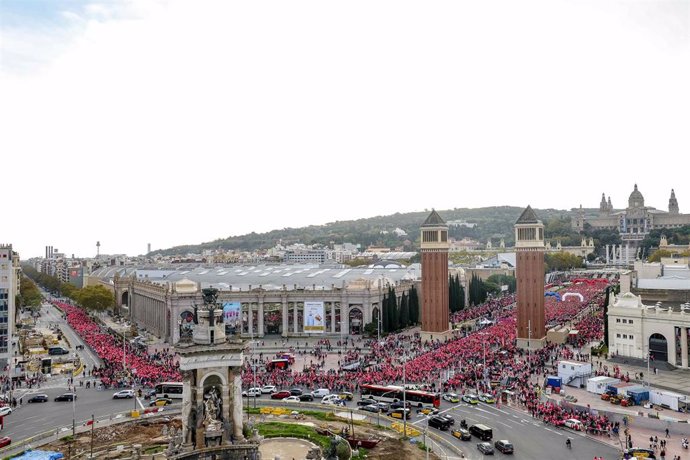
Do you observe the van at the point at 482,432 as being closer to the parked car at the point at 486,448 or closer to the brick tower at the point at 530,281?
the parked car at the point at 486,448

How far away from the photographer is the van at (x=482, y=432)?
130 feet

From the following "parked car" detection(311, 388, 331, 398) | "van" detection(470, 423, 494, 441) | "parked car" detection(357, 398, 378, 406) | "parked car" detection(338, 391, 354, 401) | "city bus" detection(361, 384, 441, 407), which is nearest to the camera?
"van" detection(470, 423, 494, 441)

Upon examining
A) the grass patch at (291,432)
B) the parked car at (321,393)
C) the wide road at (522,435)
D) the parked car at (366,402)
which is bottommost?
the wide road at (522,435)

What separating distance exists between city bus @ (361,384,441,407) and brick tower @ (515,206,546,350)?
113 feet

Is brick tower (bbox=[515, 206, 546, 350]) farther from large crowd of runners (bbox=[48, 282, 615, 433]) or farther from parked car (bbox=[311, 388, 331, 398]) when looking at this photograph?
parked car (bbox=[311, 388, 331, 398])

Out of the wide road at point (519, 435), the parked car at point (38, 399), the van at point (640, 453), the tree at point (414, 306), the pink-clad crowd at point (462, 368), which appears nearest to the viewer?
the van at point (640, 453)

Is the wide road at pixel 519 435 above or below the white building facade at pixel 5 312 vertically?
below

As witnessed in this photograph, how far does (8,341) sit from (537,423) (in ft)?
193

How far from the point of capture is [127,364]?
63.8 metres

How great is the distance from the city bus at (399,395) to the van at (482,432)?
7.11m

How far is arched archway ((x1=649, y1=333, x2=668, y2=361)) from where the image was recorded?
6216cm

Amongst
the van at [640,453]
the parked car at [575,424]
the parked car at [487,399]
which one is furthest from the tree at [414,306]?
the van at [640,453]

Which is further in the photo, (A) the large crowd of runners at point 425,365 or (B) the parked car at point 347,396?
(A) the large crowd of runners at point 425,365

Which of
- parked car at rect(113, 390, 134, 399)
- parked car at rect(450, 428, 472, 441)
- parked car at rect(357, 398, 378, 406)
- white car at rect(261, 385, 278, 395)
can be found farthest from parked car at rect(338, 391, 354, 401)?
parked car at rect(113, 390, 134, 399)
